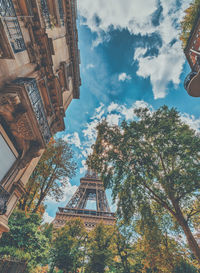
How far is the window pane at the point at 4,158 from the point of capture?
570 cm

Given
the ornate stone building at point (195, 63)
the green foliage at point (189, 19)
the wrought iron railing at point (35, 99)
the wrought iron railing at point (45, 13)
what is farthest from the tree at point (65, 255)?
the green foliage at point (189, 19)

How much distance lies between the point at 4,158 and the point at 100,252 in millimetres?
17455

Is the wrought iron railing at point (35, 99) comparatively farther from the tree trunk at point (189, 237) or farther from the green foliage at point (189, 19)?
the green foliage at point (189, 19)

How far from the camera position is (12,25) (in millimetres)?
5312

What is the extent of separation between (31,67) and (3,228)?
774 cm

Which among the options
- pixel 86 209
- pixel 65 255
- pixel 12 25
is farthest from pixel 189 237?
pixel 86 209

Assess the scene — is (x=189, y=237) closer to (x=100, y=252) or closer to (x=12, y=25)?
(x=100, y=252)

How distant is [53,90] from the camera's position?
28.0 ft

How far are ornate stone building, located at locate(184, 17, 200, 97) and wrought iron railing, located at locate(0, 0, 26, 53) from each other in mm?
8797

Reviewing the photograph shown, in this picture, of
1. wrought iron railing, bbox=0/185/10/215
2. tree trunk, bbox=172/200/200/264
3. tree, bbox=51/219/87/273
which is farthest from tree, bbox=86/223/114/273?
wrought iron railing, bbox=0/185/10/215

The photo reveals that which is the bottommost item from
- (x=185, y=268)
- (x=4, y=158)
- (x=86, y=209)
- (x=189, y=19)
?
(x=185, y=268)

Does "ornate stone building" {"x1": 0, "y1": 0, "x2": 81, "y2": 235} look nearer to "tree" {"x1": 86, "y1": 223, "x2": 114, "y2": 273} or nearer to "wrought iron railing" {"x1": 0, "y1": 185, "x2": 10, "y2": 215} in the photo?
"wrought iron railing" {"x1": 0, "y1": 185, "x2": 10, "y2": 215}

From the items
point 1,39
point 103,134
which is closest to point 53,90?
point 1,39

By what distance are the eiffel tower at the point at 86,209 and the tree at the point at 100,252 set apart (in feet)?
A: 37.1
